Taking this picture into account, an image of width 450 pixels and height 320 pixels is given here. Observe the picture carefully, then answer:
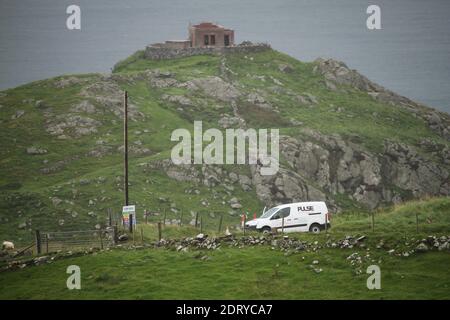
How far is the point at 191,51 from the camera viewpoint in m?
A: 136

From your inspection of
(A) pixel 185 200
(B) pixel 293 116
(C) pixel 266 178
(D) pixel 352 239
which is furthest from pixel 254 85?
(D) pixel 352 239

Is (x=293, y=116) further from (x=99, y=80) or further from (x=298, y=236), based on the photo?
(x=298, y=236)

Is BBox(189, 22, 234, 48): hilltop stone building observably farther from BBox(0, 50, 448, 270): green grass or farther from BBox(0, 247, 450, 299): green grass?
BBox(0, 247, 450, 299): green grass

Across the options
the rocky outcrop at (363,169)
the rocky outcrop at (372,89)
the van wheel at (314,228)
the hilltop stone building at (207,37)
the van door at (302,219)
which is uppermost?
the hilltop stone building at (207,37)

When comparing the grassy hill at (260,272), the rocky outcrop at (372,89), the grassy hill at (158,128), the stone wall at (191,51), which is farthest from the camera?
the stone wall at (191,51)

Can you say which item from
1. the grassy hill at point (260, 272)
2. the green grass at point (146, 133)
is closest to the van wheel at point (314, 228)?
the grassy hill at point (260, 272)

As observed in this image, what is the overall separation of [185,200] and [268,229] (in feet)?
104

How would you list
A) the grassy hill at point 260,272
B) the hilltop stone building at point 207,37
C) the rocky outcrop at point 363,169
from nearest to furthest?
the grassy hill at point 260,272, the rocky outcrop at point 363,169, the hilltop stone building at point 207,37

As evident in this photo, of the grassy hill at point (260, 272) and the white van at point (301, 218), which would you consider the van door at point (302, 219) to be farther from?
the grassy hill at point (260, 272)

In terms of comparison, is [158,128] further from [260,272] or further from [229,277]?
Result: [229,277]

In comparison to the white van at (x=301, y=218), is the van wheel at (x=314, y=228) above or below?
below

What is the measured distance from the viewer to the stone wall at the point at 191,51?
133 meters

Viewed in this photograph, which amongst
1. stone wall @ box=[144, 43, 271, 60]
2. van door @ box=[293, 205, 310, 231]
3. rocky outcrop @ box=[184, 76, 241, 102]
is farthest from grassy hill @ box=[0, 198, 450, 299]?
stone wall @ box=[144, 43, 271, 60]
